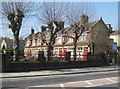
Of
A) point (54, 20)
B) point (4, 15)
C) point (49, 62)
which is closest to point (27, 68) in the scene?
point (49, 62)

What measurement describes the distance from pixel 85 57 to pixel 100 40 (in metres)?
16.4

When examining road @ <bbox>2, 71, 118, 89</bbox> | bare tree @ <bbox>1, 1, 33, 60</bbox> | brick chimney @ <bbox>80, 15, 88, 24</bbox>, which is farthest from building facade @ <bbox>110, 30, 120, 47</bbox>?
road @ <bbox>2, 71, 118, 89</bbox>

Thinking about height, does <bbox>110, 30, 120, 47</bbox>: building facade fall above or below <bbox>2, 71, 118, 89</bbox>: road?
above

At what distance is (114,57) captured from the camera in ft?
136

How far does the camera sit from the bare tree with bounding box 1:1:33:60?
98.6 feet

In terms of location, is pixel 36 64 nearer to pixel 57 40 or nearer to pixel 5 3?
pixel 5 3

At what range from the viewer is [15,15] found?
30.4 metres

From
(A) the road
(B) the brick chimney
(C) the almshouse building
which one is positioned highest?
(B) the brick chimney

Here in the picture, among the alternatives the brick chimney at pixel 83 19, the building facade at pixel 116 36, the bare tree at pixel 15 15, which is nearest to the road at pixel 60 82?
the bare tree at pixel 15 15

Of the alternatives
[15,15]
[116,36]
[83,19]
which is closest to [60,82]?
[15,15]

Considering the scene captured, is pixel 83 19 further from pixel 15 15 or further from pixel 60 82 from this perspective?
pixel 60 82

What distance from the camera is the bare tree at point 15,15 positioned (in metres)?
30.1

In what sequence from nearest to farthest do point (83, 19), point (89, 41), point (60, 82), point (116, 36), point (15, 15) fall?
point (60, 82) < point (15, 15) < point (83, 19) < point (89, 41) < point (116, 36)

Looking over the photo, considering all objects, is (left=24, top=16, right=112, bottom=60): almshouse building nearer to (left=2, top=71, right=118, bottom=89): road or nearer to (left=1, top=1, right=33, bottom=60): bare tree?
(left=1, top=1, right=33, bottom=60): bare tree
